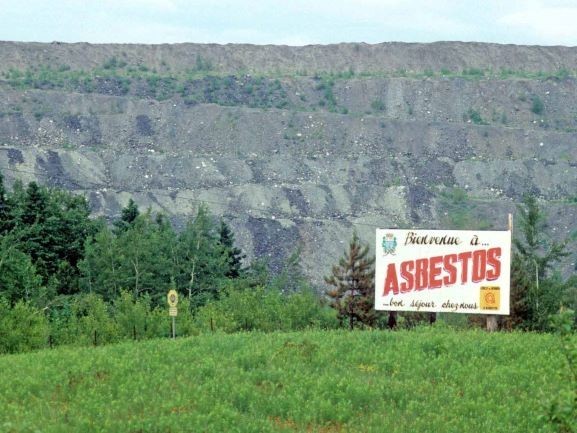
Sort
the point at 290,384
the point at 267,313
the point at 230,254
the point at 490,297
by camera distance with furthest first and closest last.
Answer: the point at 230,254
the point at 267,313
the point at 490,297
the point at 290,384

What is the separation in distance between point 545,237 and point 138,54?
76574mm

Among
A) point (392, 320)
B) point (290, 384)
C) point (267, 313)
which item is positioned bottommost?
point (267, 313)

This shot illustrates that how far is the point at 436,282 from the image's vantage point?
2955 cm

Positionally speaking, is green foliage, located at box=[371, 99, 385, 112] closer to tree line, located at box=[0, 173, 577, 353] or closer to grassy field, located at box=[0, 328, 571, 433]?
tree line, located at box=[0, 173, 577, 353]

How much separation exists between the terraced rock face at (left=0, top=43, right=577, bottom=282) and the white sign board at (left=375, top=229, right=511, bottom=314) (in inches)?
1792

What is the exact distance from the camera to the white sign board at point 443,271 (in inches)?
1142

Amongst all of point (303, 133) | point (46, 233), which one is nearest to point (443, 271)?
point (46, 233)

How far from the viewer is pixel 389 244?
98.4 ft

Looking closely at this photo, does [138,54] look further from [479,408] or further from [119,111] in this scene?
[479,408]

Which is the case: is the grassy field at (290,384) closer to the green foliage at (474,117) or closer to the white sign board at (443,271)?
the white sign board at (443,271)

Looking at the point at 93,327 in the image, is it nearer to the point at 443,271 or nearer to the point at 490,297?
the point at 443,271

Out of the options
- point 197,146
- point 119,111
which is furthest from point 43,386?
point 119,111

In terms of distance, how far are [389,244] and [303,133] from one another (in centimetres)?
7920

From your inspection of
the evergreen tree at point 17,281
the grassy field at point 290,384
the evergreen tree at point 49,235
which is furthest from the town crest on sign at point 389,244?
the evergreen tree at point 49,235
